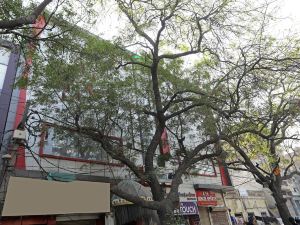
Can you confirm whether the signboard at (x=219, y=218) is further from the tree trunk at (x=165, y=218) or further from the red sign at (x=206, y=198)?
the tree trunk at (x=165, y=218)

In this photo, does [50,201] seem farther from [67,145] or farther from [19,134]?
[67,145]

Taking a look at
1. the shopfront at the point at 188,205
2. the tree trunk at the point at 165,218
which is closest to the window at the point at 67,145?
the tree trunk at the point at 165,218

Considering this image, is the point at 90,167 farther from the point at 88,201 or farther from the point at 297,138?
the point at 297,138

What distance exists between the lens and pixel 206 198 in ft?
49.2

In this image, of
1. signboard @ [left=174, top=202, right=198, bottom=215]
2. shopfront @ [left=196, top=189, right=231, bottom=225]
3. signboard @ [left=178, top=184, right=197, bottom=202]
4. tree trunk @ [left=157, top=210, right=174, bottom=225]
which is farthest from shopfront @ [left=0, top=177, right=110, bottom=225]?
shopfront @ [left=196, top=189, right=231, bottom=225]

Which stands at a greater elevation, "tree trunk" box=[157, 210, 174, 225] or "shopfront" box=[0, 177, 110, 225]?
"shopfront" box=[0, 177, 110, 225]

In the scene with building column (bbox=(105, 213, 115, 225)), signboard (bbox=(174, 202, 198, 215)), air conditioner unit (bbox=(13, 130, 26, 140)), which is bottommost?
building column (bbox=(105, 213, 115, 225))

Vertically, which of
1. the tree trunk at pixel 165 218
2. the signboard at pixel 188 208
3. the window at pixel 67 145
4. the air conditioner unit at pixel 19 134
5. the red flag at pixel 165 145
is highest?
the red flag at pixel 165 145

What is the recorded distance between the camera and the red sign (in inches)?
574

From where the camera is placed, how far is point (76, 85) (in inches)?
377

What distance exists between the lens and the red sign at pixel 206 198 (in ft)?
47.8

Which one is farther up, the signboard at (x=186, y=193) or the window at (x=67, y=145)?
the window at (x=67, y=145)

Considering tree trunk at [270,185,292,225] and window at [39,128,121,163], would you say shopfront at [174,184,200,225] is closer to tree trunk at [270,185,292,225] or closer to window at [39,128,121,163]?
tree trunk at [270,185,292,225]

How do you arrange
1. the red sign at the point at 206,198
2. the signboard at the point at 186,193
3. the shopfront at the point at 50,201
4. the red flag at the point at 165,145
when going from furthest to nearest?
the red sign at the point at 206,198 → the signboard at the point at 186,193 → the red flag at the point at 165,145 → the shopfront at the point at 50,201
